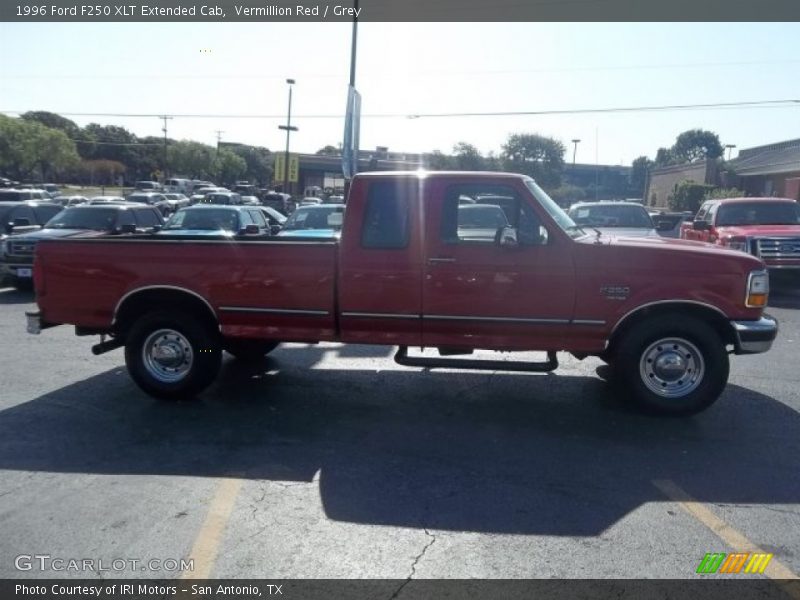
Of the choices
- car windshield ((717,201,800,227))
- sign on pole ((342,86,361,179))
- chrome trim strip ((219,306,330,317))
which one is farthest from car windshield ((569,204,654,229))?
chrome trim strip ((219,306,330,317))

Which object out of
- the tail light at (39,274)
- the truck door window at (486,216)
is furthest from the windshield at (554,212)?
the tail light at (39,274)

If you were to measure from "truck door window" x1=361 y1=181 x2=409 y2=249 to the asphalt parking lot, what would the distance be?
158 cm

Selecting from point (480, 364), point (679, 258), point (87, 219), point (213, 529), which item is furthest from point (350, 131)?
point (213, 529)

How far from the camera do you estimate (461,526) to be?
4.18 metres

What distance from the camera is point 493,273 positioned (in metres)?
6.09

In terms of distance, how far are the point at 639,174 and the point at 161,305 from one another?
7716 centimetres

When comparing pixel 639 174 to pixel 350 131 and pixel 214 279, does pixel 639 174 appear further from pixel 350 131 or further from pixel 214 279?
pixel 214 279

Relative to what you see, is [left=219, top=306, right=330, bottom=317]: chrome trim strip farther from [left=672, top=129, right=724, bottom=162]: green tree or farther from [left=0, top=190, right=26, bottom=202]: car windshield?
[left=672, top=129, right=724, bottom=162]: green tree

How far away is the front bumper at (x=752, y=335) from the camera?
6.00m

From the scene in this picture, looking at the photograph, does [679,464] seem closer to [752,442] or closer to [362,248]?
[752,442]

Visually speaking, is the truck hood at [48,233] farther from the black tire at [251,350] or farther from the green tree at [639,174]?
the green tree at [639,174]

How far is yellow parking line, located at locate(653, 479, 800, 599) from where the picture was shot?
369 centimetres

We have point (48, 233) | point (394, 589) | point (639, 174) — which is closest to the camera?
point (394, 589)

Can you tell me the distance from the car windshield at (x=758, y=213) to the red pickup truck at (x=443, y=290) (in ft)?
30.4
